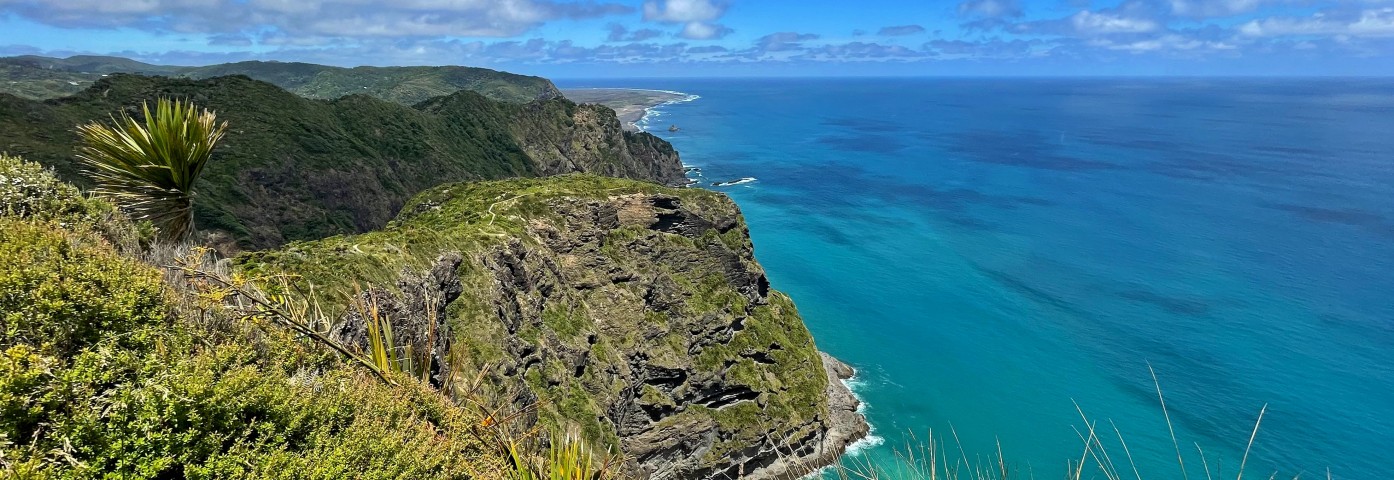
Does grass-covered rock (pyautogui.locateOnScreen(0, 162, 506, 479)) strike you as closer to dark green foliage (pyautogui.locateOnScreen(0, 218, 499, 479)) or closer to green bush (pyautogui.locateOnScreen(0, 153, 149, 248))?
dark green foliage (pyautogui.locateOnScreen(0, 218, 499, 479))

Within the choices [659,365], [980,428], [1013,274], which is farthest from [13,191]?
[1013,274]

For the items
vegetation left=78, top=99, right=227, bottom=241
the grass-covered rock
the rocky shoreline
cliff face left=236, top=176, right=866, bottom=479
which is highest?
vegetation left=78, top=99, right=227, bottom=241

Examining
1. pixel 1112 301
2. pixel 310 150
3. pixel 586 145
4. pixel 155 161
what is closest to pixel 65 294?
pixel 155 161

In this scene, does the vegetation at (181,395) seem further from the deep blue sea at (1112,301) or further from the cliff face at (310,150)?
the cliff face at (310,150)

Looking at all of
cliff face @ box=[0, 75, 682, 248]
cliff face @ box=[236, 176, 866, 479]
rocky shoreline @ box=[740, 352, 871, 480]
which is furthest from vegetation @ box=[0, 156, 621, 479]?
cliff face @ box=[0, 75, 682, 248]

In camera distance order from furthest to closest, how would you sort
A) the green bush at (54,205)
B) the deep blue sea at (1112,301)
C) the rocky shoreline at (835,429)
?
the deep blue sea at (1112,301)
the rocky shoreline at (835,429)
the green bush at (54,205)

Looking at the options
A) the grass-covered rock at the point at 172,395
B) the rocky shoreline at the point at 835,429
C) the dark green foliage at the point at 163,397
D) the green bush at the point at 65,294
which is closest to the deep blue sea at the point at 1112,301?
the rocky shoreline at the point at 835,429
